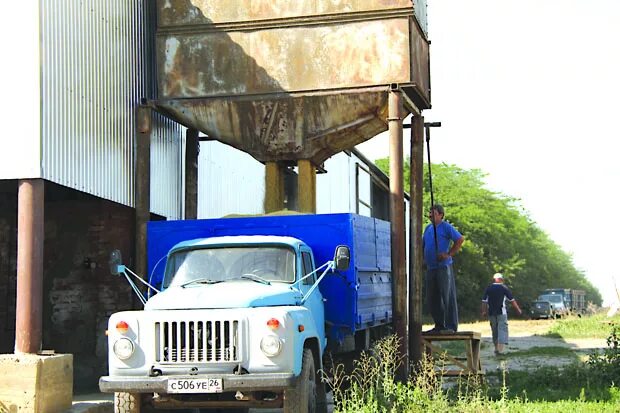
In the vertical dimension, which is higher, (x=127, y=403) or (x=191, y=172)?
(x=191, y=172)

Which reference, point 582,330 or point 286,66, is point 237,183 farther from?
point 582,330

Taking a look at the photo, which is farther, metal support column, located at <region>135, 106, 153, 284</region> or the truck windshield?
metal support column, located at <region>135, 106, 153, 284</region>

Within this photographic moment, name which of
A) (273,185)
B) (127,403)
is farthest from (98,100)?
(127,403)

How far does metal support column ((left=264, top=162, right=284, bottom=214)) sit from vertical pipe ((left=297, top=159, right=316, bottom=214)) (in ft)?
1.31

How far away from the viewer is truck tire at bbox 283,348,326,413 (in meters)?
9.91

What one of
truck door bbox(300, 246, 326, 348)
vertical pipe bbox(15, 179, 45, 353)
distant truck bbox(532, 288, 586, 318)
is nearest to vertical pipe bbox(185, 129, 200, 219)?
vertical pipe bbox(15, 179, 45, 353)

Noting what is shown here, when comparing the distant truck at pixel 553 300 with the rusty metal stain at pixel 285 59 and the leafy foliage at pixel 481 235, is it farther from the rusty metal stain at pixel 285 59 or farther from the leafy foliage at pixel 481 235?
the rusty metal stain at pixel 285 59

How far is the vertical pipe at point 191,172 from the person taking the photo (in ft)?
60.1

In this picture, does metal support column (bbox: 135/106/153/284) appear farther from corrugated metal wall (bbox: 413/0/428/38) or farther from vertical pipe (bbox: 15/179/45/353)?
corrugated metal wall (bbox: 413/0/428/38)

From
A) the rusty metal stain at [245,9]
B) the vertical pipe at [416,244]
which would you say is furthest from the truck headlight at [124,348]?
A: the rusty metal stain at [245,9]

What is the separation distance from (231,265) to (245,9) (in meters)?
6.66

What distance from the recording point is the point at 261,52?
16.5 metres

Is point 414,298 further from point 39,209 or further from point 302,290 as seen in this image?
point 39,209

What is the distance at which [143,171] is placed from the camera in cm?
1605
